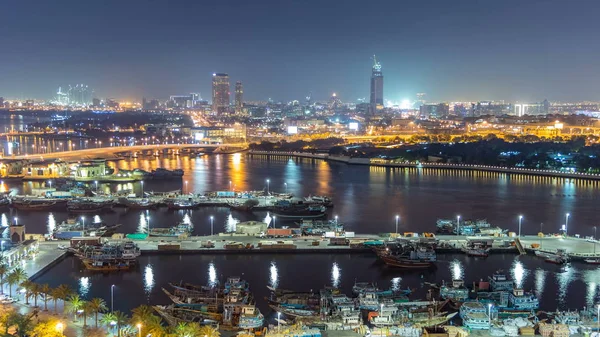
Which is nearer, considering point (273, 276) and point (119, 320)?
point (119, 320)

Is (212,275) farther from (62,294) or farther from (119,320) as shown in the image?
(119,320)

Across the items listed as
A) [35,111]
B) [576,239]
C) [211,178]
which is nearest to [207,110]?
[35,111]

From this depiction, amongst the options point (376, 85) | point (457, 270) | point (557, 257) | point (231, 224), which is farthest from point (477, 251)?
point (376, 85)

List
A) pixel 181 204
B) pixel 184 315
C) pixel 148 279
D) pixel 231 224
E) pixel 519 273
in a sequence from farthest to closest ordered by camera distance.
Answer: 1. pixel 181 204
2. pixel 231 224
3. pixel 519 273
4. pixel 148 279
5. pixel 184 315

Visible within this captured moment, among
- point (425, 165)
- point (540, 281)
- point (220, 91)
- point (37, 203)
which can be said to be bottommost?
point (540, 281)

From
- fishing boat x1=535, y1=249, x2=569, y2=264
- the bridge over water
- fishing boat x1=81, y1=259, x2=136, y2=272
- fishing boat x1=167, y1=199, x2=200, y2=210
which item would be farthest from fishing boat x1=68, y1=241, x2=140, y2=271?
the bridge over water

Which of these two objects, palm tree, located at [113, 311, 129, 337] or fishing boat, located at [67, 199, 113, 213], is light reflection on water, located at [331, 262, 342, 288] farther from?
fishing boat, located at [67, 199, 113, 213]

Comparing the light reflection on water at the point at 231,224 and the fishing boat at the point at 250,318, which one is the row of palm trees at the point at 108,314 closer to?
the fishing boat at the point at 250,318
